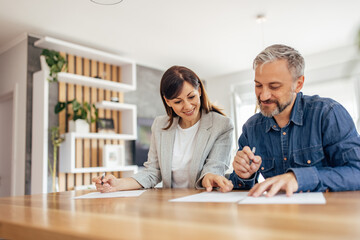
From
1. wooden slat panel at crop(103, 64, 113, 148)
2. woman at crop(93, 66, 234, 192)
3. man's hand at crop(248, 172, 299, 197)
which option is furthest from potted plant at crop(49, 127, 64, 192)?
man's hand at crop(248, 172, 299, 197)

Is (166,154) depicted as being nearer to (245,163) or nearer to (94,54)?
(245,163)

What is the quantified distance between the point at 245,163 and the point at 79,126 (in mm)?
3364

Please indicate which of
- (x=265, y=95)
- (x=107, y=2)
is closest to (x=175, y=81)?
(x=265, y=95)

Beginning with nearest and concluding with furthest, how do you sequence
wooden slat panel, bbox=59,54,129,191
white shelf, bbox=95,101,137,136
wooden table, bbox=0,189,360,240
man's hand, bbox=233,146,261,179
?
wooden table, bbox=0,189,360,240
man's hand, bbox=233,146,261,179
wooden slat panel, bbox=59,54,129,191
white shelf, bbox=95,101,137,136

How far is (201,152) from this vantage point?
1682 mm

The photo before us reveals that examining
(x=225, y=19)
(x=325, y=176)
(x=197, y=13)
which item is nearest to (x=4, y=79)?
(x=197, y=13)

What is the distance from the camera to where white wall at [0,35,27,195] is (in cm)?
423

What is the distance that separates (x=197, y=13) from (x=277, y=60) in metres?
2.74

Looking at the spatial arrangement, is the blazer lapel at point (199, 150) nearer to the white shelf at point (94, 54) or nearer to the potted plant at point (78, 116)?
the potted plant at point (78, 116)

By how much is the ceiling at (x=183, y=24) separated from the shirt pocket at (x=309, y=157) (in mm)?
2697

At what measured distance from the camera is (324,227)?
0.56 metres

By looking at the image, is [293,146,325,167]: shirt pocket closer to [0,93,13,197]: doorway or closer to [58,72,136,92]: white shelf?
[58,72,136,92]: white shelf

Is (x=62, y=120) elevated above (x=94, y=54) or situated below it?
below

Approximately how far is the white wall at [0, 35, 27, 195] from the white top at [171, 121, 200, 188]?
119 inches
